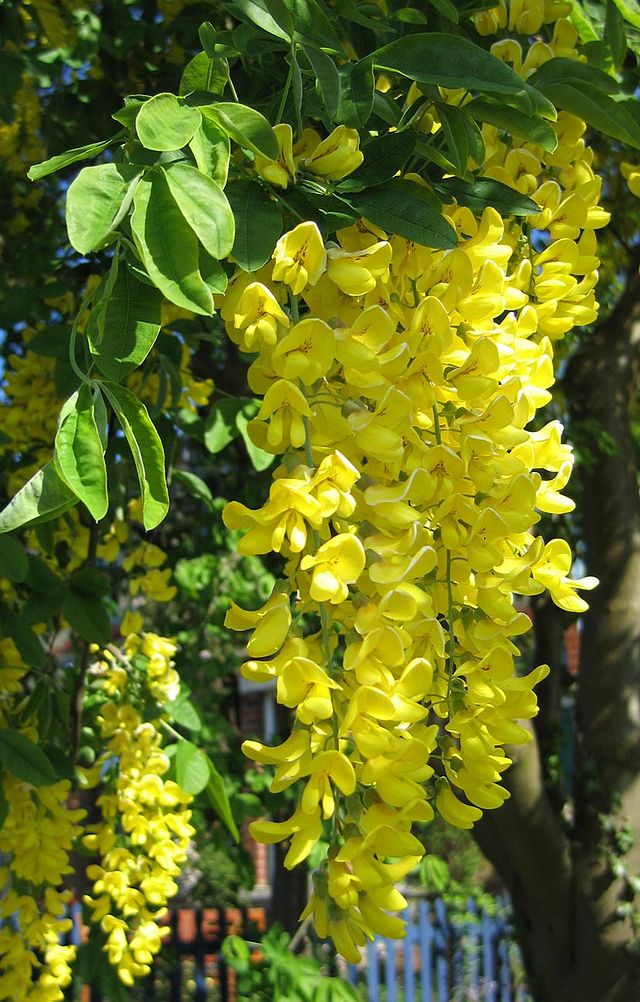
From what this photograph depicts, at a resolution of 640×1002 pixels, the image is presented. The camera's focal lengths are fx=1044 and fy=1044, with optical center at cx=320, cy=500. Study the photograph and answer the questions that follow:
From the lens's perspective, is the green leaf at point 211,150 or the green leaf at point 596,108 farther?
the green leaf at point 596,108

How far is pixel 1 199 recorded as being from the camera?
11.0 ft

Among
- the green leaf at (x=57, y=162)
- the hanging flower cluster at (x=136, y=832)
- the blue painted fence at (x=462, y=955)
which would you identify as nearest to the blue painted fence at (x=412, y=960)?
the blue painted fence at (x=462, y=955)

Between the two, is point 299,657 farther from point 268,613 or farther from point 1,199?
point 1,199

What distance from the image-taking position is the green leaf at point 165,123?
0.80m

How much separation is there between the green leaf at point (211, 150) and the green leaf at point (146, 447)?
0.19 metres

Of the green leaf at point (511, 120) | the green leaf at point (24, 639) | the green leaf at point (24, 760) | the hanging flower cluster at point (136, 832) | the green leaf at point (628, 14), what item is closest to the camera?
the green leaf at point (511, 120)

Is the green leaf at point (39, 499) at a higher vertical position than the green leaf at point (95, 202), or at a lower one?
lower

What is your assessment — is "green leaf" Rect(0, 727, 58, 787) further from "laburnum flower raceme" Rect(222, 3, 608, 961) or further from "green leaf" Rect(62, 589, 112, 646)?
"laburnum flower raceme" Rect(222, 3, 608, 961)

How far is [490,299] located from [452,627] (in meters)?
0.28

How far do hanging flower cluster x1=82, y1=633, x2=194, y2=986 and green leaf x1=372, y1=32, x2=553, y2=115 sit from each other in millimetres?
1470

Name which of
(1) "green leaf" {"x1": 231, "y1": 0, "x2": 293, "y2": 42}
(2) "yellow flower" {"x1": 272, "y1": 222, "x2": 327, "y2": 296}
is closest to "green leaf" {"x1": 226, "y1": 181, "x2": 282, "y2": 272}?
(2) "yellow flower" {"x1": 272, "y1": 222, "x2": 327, "y2": 296}

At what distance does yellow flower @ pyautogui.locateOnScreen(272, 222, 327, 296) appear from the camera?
2.71ft

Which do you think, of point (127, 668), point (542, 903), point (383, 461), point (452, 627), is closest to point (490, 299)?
point (383, 461)

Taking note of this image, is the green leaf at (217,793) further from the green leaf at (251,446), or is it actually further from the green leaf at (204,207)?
the green leaf at (204,207)
